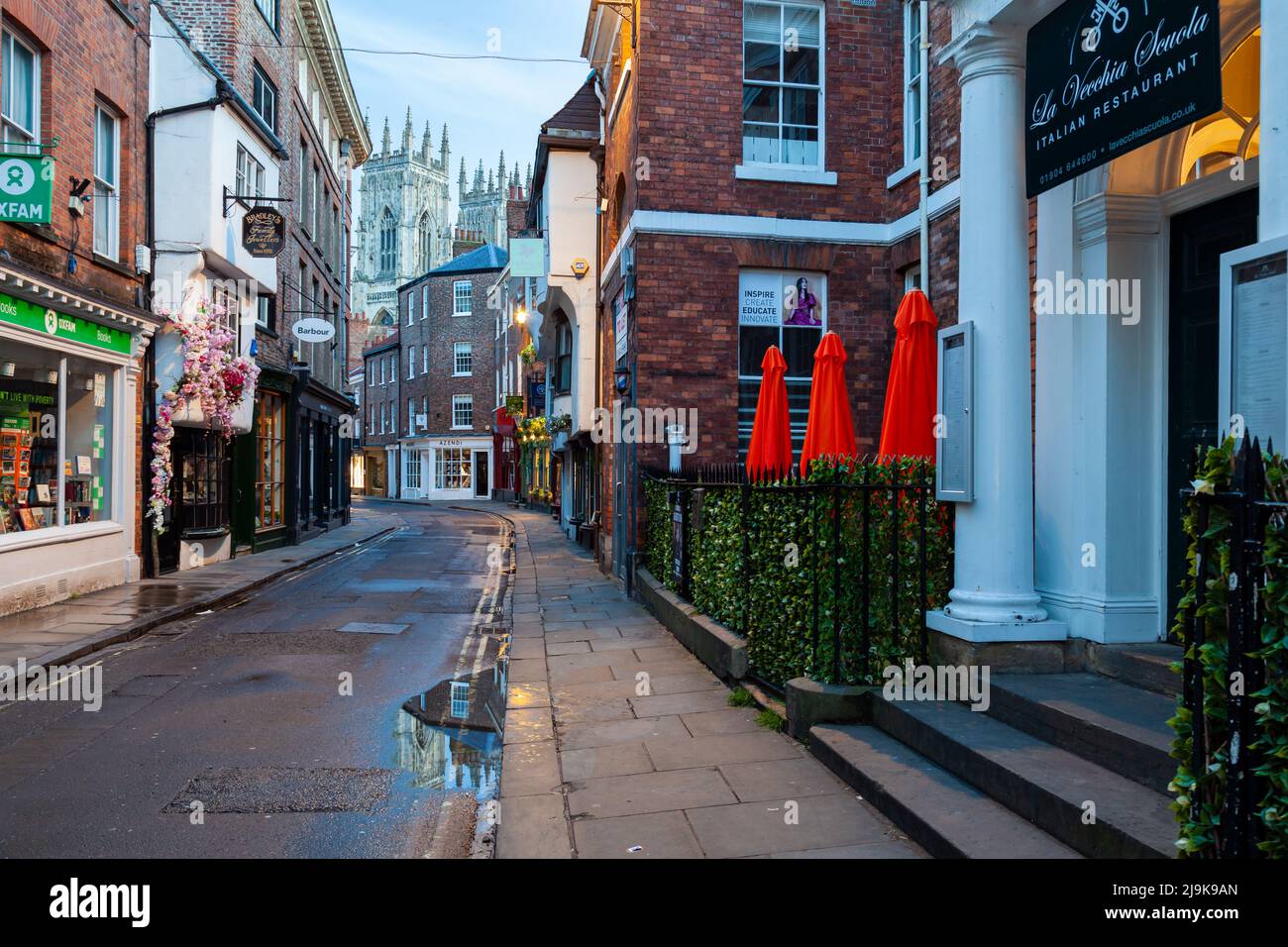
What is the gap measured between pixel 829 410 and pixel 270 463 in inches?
658

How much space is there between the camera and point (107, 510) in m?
13.4

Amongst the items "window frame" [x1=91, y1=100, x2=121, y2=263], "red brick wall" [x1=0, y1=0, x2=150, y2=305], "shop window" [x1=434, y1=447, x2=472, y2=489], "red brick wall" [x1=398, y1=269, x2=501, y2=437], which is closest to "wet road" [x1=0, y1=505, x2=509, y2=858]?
"red brick wall" [x1=0, y1=0, x2=150, y2=305]

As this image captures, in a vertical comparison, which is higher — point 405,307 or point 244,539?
point 405,307

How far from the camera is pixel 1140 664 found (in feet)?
16.1

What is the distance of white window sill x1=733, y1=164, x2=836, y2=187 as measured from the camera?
11852 mm

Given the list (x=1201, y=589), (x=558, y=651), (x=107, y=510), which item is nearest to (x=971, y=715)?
(x=1201, y=589)

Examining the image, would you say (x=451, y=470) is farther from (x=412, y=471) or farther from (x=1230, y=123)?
(x=1230, y=123)

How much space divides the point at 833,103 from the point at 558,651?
796 cm

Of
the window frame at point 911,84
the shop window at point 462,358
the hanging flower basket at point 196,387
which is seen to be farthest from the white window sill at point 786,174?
the shop window at point 462,358

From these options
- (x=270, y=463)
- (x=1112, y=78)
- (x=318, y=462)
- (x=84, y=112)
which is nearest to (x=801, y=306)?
(x=1112, y=78)

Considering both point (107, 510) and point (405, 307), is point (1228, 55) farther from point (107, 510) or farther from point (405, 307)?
point (405, 307)

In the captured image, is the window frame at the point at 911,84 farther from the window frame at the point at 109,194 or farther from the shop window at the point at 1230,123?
the window frame at the point at 109,194

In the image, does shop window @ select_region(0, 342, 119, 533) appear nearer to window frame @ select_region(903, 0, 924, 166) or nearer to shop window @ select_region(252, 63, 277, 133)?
shop window @ select_region(252, 63, 277, 133)

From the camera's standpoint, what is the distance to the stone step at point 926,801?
12.2 ft
